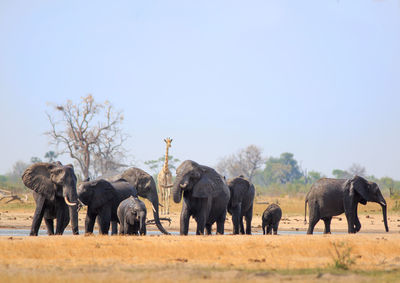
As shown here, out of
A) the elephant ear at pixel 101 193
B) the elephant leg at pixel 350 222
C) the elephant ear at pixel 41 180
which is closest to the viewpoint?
the elephant ear at pixel 101 193

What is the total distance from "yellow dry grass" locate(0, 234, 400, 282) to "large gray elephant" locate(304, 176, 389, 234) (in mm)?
5327

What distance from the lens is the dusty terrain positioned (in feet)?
45.0

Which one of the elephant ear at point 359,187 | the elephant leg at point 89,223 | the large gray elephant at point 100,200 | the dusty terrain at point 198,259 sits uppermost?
the elephant ear at point 359,187

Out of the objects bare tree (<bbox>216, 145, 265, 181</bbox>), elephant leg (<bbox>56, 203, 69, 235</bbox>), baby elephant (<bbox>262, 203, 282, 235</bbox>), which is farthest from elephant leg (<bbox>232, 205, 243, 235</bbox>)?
bare tree (<bbox>216, 145, 265, 181</bbox>)

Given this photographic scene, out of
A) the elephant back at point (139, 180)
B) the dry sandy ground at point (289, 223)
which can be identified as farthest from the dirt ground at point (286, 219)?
the elephant back at point (139, 180)

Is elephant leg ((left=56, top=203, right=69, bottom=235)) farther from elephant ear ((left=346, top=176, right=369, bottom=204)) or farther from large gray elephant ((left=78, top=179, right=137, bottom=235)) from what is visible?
elephant ear ((left=346, top=176, right=369, bottom=204))

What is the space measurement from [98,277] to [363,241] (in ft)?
28.3

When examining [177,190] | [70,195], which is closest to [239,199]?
[177,190]

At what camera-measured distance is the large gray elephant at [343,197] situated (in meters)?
24.6

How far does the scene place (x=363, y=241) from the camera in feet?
62.6

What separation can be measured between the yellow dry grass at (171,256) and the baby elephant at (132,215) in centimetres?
161

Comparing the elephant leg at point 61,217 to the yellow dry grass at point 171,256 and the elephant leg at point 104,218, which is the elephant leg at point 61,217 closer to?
the elephant leg at point 104,218

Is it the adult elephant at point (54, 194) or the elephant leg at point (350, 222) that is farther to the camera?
the elephant leg at point (350, 222)

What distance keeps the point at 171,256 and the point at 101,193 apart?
18.7 ft
